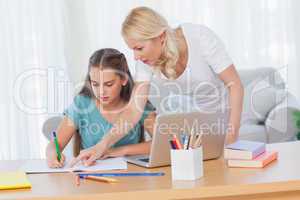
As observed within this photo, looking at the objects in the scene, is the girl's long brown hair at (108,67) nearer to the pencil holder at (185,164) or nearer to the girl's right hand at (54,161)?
the girl's right hand at (54,161)

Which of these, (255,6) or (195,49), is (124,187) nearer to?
(195,49)

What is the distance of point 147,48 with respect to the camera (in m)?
2.26

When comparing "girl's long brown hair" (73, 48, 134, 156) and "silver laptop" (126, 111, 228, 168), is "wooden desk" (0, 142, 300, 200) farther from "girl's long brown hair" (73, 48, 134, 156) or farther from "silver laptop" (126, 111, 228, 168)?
"girl's long brown hair" (73, 48, 134, 156)

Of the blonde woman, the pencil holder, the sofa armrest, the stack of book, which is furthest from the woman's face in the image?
the sofa armrest

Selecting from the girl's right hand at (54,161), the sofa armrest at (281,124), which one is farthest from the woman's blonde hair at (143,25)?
the sofa armrest at (281,124)

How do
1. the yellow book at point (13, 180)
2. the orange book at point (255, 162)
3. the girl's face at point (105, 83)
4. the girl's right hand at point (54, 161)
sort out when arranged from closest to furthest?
the yellow book at point (13, 180)
the orange book at point (255, 162)
the girl's right hand at point (54, 161)
the girl's face at point (105, 83)

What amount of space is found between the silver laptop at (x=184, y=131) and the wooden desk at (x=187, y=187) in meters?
0.12

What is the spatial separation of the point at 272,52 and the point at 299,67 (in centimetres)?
26

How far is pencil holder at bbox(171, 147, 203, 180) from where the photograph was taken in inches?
65.1

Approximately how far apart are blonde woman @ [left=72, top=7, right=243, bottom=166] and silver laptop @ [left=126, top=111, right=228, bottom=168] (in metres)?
0.22

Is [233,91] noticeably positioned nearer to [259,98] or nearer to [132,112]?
[132,112]

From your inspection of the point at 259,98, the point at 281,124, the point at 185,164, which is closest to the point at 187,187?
the point at 185,164

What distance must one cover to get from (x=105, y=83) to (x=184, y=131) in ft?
1.88

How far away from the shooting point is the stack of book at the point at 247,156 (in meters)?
1.80
